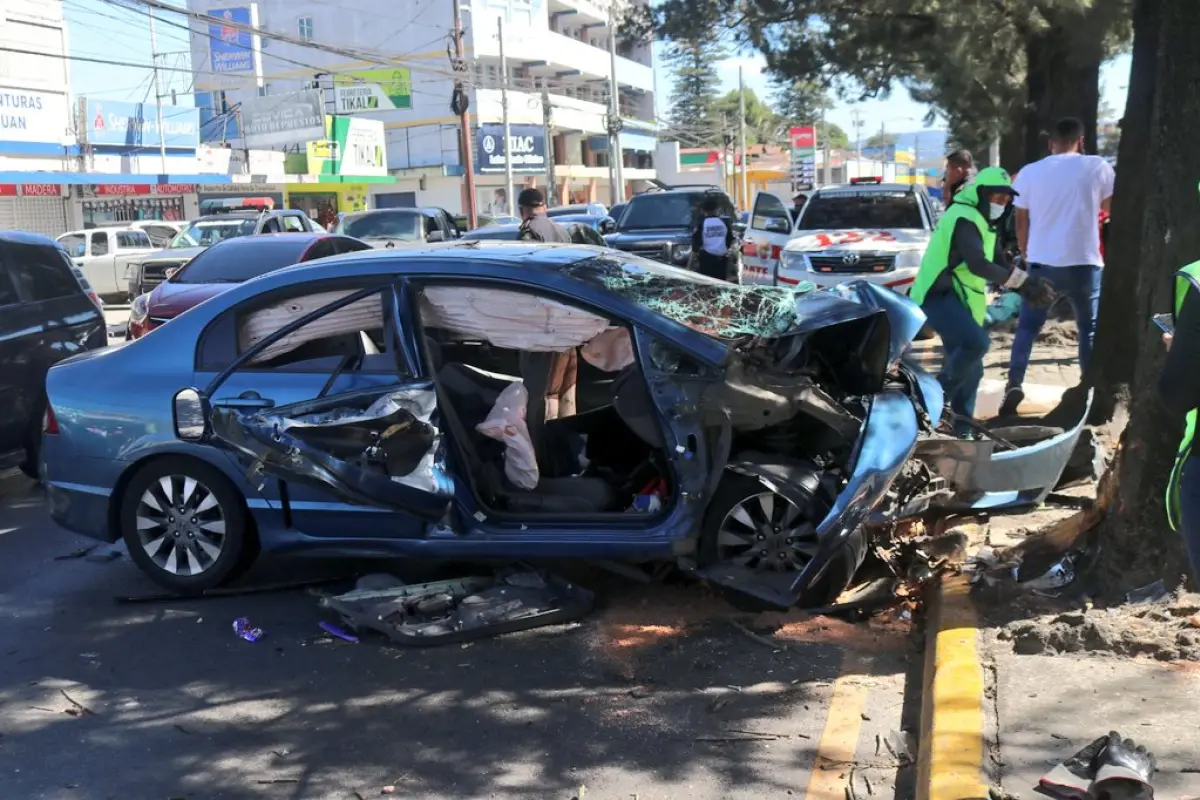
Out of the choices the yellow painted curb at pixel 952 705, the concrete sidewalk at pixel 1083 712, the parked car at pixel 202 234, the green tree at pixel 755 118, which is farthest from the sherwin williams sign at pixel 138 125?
the green tree at pixel 755 118

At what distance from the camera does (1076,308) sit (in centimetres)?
898

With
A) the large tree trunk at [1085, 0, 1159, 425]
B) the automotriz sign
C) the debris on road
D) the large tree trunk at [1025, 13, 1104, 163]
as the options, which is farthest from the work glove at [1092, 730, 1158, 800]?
the automotriz sign

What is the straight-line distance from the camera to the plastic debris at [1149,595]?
483 centimetres

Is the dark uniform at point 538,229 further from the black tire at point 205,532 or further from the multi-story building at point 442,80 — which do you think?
the multi-story building at point 442,80

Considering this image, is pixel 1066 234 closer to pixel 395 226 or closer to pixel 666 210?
pixel 666 210

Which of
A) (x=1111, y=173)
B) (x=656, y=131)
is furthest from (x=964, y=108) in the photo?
(x=656, y=131)

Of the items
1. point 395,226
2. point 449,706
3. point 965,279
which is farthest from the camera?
point 395,226

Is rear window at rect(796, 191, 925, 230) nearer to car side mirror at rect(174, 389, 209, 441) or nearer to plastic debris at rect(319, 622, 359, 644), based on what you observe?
car side mirror at rect(174, 389, 209, 441)

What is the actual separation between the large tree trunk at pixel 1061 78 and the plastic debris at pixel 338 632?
14.4 metres

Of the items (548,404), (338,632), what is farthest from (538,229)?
(338,632)

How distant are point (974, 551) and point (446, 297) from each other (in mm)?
2876

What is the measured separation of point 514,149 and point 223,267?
43524 millimetres

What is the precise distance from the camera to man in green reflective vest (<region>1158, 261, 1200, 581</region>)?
10.2ft

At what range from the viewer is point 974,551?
5973 millimetres
